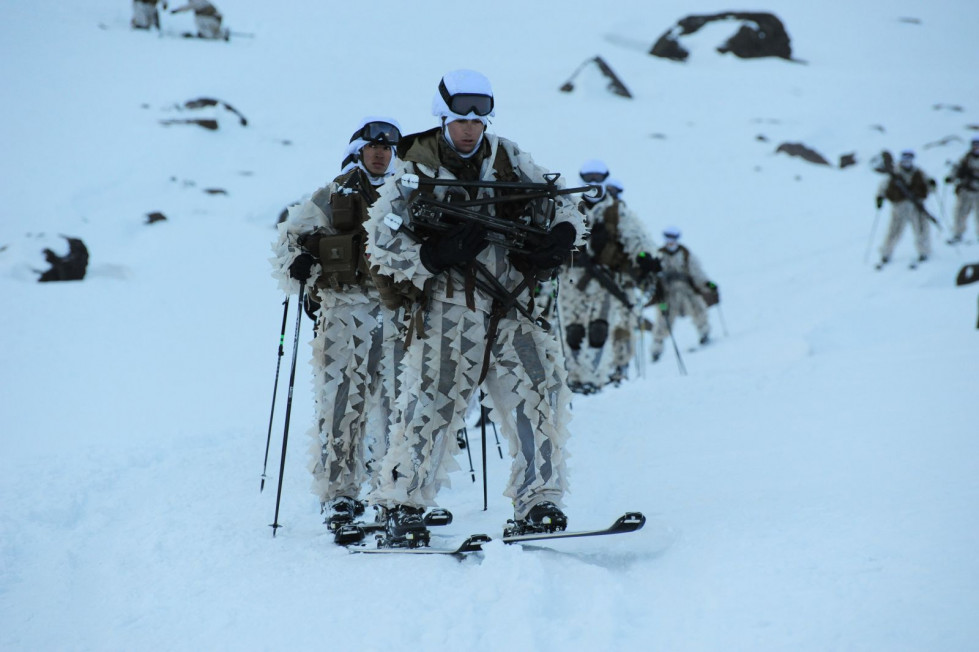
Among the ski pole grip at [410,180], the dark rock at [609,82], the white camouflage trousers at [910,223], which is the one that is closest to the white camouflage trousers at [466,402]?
the ski pole grip at [410,180]

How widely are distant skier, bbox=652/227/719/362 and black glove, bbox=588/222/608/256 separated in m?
4.38

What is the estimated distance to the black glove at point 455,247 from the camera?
389 centimetres

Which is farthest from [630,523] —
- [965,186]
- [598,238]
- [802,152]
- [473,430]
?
[802,152]

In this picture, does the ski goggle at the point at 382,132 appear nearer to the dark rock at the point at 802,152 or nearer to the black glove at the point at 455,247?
the black glove at the point at 455,247

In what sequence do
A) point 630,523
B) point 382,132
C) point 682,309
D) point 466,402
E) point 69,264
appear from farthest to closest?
point 682,309
point 69,264
point 382,132
point 466,402
point 630,523

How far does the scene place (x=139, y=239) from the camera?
18172 millimetres

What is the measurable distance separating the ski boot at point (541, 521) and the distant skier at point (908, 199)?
524 inches

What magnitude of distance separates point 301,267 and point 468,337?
1.44 metres

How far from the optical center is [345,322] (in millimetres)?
5191

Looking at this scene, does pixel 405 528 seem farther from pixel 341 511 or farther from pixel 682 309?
pixel 682 309

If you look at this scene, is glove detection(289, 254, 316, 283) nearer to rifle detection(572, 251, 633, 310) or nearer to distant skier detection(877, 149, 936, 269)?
rifle detection(572, 251, 633, 310)

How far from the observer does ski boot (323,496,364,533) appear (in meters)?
4.90

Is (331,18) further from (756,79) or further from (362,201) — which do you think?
(362,201)

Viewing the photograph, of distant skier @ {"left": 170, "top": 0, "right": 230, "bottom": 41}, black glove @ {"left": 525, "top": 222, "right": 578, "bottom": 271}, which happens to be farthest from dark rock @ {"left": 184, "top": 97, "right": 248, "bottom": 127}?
black glove @ {"left": 525, "top": 222, "right": 578, "bottom": 271}
